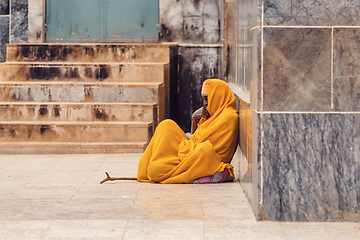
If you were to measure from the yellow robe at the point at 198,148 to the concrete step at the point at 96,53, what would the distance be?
16.6ft

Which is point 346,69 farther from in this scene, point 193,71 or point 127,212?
point 193,71

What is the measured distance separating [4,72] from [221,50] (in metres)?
4.31

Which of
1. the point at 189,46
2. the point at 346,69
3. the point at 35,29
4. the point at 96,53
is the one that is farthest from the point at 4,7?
the point at 346,69

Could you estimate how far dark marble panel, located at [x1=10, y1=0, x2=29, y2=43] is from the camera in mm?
13281

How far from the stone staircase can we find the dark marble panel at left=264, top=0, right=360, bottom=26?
496cm

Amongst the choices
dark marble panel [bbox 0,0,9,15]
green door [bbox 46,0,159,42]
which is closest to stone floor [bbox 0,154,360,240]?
green door [bbox 46,0,159,42]

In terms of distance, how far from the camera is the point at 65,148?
31.9 feet

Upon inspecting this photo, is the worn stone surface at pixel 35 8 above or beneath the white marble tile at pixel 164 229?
above

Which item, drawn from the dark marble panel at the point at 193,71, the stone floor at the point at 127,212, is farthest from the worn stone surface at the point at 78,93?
the stone floor at the point at 127,212

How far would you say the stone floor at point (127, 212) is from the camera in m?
4.85

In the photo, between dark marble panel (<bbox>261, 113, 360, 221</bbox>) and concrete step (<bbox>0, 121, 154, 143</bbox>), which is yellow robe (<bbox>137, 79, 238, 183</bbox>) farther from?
concrete step (<bbox>0, 121, 154, 143</bbox>)

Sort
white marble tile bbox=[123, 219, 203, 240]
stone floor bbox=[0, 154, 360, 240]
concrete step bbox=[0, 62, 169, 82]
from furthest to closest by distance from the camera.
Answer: concrete step bbox=[0, 62, 169, 82] → stone floor bbox=[0, 154, 360, 240] → white marble tile bbox=[123, 219, 203, 240]

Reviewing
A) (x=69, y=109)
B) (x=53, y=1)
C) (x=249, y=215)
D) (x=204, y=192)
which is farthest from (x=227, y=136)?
(x=53, y=1)

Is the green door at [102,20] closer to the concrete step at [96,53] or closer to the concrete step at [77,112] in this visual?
the concrete step at [96,53]
